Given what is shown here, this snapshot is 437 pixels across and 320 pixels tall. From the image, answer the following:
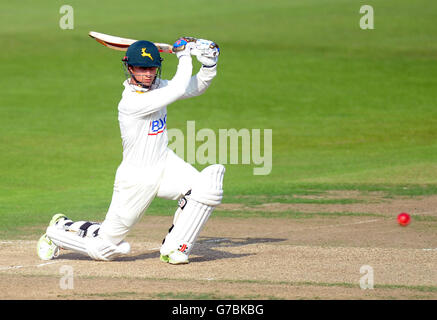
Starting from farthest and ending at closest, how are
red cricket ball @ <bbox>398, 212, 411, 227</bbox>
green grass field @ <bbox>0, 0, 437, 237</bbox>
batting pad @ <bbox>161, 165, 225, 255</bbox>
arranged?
green grass field @ <bbox>0, 0, 437, 237</bbox>
red cricket ball @ <bbox>398, 212, 411, 227</bbox>
batting pad @ <bbox>161, 165, 225, 255</bbox>

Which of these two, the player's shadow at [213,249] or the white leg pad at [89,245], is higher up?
the white leg pad at [89,245]

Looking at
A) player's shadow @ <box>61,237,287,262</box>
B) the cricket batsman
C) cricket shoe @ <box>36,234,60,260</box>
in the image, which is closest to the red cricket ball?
player's shadow @ <box>61,237,287,262</box>

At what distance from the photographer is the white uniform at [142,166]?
24.9 ft

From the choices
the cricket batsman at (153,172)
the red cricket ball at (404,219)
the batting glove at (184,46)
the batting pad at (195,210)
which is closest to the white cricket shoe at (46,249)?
the cricket batsman at (153,172)

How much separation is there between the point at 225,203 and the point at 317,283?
5.81 metres

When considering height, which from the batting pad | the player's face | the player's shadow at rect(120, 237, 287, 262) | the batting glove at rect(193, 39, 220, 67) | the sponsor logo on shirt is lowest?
the player's shadow at rect(120, 237, 287, 262)

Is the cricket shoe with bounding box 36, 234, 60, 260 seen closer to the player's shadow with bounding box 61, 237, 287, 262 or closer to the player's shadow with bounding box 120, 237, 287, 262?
the player's shadow with bounding box 61, 237, 287, 262

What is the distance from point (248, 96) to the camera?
27016 millimetres

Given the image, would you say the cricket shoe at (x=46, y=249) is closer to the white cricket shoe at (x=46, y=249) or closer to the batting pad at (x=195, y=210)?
the white cricket shoe at (x=46, y=249)

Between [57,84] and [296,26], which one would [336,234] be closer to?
[57,84]

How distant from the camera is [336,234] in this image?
31.8 ft

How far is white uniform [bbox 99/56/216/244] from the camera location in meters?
7.58

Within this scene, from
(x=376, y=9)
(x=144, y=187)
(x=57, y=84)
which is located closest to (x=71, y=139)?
(x=57, y=84)

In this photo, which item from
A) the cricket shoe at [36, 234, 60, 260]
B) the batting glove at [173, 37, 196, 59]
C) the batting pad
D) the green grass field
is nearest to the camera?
the batting pad
